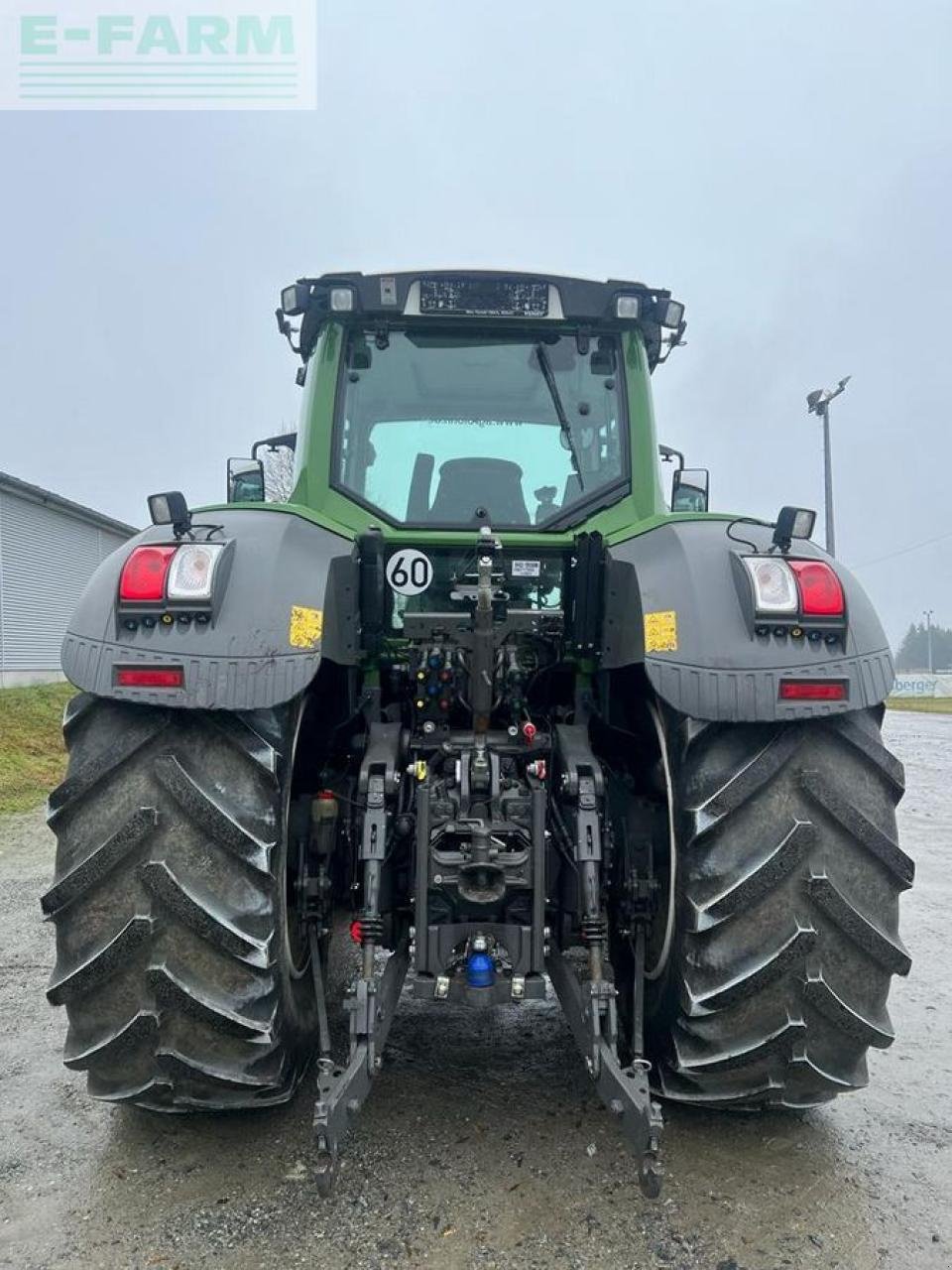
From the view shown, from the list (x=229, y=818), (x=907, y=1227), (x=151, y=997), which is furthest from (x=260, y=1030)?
(x=907, y=1227)

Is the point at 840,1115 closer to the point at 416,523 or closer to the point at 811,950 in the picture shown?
the point at 811,950

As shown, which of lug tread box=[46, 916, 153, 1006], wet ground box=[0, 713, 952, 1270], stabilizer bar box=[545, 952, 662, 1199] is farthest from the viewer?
lug tread box=[46, 916, 153, 1006]

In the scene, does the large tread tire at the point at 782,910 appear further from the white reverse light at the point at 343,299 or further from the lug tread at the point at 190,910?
the white reverse light at the point at 343,299

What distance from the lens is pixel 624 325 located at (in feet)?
10.9

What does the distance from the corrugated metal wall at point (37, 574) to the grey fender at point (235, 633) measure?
56.8 ft

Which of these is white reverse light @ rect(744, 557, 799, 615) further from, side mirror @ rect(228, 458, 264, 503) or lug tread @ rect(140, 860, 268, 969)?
side mirror @ rect(228, 458, 264, 503)

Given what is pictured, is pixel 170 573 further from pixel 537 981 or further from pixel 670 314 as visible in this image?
pixel 670 314

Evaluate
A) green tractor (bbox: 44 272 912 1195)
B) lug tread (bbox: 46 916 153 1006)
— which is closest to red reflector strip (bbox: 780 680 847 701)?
green tractor (bbox: 44 272 912 1195)

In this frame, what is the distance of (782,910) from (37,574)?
20222 millimetres

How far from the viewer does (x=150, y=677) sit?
219 centimetres

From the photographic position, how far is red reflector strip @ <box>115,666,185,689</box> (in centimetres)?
219

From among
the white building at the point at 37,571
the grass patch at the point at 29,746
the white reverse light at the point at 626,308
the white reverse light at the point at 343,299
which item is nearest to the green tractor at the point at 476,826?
the white reverse light at the point at 343,299

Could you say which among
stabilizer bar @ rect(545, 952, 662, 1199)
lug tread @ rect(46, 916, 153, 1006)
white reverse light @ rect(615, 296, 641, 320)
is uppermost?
white reverse light @ rect(615, 296, 641, 320)

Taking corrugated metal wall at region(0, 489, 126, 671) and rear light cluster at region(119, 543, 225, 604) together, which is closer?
rear light cluster at region(119, 543, 225, 604)
